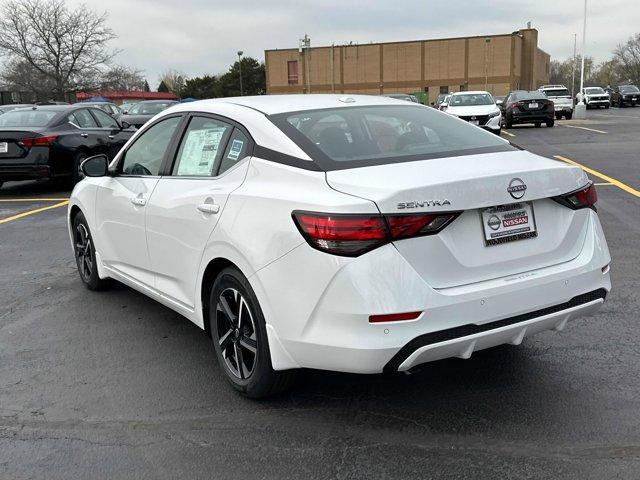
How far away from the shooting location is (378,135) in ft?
12.3

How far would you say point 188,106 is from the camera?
4.29 meters

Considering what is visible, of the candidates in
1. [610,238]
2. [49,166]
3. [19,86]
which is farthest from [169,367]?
[19,86]

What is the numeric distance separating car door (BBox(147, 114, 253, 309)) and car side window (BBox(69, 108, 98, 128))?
943 centimetres

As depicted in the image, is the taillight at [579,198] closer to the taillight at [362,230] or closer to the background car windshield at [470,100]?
the taillight at [362,230]

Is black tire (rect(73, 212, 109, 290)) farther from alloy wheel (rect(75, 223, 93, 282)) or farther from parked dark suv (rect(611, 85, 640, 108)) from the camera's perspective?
parked dark suv (rect(611, 85, 640, 108))

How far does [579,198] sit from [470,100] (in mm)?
21464

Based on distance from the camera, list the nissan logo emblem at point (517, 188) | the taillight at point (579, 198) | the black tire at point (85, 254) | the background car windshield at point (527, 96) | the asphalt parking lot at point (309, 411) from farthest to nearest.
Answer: the background car windshield at point (527, 96), the black tire at point (85, 254), the taillight at point (579, 198), the nissan logo emblem at point (517, 188), the asphalt parking lot at point (309, 411)

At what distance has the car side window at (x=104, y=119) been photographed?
1358 centimetres

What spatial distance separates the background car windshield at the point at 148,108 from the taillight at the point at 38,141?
8.19 m

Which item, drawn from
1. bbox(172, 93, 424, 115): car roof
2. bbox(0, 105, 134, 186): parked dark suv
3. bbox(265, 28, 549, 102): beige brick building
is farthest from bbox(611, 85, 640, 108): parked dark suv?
bbox(172, 93, 424, 115): car roof

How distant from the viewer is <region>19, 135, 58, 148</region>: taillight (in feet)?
37.8

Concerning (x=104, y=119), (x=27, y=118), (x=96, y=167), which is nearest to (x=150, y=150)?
(x=96, y=167)

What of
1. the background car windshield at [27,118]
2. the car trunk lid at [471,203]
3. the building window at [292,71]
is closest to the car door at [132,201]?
the car trunk lid at [471,203]

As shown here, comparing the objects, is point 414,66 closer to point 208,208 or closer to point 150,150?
point 150,150
